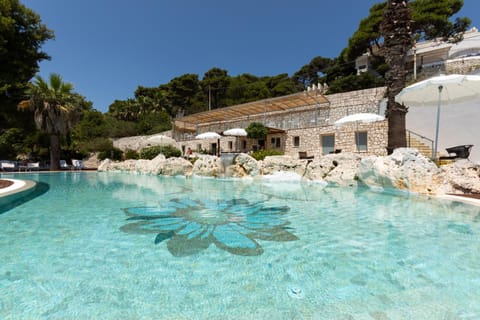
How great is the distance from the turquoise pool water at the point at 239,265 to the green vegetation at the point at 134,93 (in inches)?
329

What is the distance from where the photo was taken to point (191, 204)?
613cm

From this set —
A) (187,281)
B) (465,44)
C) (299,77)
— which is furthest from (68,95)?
(465,44)

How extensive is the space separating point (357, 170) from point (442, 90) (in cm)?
433

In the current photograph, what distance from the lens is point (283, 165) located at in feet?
40.3

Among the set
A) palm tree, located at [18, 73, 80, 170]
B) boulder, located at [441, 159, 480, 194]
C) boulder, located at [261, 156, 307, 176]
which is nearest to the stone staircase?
boulder, located at [441, 159, 480, 194]

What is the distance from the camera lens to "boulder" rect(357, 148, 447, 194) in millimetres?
7059

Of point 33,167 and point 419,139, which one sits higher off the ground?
point 419,139

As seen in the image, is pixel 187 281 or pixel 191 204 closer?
pixel 187 281

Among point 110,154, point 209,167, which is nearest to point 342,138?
point 209,167

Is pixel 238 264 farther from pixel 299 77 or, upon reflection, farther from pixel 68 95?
pixel 299 77

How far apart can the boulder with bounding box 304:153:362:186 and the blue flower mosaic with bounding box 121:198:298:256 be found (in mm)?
5646

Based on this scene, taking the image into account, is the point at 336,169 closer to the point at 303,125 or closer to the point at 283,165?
the point at 283,165

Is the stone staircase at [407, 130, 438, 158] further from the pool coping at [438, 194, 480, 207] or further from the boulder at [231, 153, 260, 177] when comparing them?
the boulder at [231, 153, 260, 177]

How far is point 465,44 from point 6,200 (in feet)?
148
